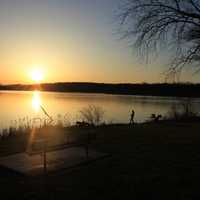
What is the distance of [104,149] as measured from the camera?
28.2 ft

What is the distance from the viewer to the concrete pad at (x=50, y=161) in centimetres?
634

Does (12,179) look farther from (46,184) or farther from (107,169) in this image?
(107,169)

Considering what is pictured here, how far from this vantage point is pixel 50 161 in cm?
693

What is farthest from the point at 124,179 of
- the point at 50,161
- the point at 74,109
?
the point at 74,109

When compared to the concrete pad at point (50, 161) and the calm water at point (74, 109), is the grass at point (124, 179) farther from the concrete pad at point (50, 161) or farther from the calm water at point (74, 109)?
the calm water at point (74, 109)

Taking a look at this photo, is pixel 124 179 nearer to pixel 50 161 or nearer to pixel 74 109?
pixel 50 161

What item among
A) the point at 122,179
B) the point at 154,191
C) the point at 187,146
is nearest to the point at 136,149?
the point at 187,146

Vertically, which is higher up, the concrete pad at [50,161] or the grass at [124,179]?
the concrete pad at [50,161]

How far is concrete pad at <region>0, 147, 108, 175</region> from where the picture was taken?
6344 mm

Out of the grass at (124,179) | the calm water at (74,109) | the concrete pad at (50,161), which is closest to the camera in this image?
the grass at (124,179)

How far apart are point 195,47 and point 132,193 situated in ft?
22.4

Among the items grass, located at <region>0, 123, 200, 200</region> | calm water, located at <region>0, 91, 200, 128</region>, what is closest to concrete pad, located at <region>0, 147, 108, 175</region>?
grass, located at <region>0, 123, 200, 200</region>

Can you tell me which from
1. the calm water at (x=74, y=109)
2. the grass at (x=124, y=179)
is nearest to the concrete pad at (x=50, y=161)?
the grass at (x=124, y=179)

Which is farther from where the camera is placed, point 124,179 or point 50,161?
point 50,161
